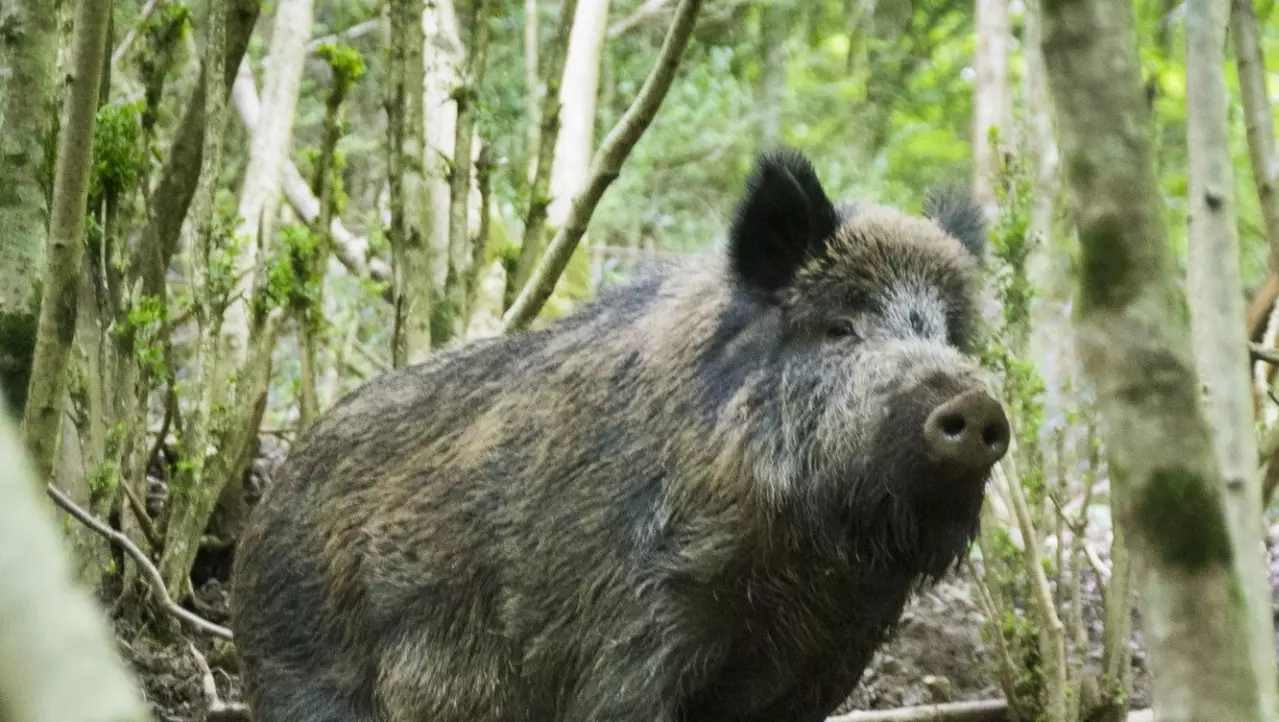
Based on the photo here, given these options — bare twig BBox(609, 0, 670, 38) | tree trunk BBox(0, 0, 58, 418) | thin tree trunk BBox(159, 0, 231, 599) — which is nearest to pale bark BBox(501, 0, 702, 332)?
thin tree trunk BBox(159, 0, 231, 599)

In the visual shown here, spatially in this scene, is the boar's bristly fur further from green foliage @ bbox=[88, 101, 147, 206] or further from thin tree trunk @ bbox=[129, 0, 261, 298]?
thin tree trunk @ bbox=[129, 0, 261, 298]

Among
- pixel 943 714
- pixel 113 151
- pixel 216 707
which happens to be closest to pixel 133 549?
pixel 216 707

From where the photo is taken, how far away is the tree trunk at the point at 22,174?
9.05 ft

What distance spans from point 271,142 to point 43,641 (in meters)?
6.95

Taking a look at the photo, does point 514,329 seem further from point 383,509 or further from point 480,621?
point 480,621

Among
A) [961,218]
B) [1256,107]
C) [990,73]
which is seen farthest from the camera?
[990,73]

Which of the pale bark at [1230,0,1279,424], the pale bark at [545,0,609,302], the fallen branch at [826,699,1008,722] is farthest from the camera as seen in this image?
the pale bark at [545,0,609,302]

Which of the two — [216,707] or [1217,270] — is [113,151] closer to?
[216,707]

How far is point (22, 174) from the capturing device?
110 inches

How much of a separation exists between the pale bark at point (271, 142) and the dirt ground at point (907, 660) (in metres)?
1.29

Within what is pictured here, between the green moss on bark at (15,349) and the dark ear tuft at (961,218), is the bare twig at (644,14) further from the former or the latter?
the green moss on bark at (15,349)

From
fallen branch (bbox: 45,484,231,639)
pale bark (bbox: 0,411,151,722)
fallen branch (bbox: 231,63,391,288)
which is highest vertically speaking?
fallen branch (bbox: 231,63,391,288)

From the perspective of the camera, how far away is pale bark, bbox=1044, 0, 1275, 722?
49.4 inches

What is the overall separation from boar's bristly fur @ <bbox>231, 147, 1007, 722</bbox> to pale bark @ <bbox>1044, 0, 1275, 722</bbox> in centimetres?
179
